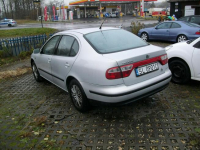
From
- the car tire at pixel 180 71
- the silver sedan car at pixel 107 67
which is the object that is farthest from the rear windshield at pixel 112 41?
the car tire at pixel 180 71

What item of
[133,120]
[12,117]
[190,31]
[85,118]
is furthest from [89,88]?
[190,31]

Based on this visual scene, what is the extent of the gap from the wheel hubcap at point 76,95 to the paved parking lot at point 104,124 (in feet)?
0.78

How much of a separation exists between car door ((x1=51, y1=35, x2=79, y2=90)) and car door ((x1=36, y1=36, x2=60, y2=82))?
256 mm

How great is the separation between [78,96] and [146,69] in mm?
1384

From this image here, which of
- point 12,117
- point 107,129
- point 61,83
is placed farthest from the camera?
point 61,83

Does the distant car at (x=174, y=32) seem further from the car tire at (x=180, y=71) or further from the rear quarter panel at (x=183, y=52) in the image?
the car tire at (x=180, y=71)

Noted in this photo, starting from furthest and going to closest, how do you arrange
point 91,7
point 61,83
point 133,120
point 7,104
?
point 91,7
point 7,104
point 61,83
point 133,120

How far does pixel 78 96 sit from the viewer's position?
3760 mm

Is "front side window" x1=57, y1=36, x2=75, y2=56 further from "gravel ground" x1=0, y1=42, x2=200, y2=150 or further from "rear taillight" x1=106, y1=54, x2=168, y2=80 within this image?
"rear taillight" x1=106, y1=54, x2=168, y2=80

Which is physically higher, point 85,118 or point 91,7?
point 91,7

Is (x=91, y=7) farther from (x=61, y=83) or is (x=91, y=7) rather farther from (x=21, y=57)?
(x=61, y=83)

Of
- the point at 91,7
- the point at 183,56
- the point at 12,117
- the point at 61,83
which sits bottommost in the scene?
the point at 12,117

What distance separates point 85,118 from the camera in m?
3.69

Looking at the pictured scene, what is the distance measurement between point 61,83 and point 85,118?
105 centimetres
